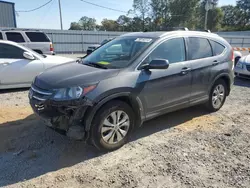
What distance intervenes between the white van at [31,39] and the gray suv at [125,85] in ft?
26.8

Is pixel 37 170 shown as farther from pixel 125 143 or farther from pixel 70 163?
pixel 125 143

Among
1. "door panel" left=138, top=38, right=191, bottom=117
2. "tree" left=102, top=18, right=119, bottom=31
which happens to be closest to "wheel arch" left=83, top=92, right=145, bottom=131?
"door panel" left=138, top=38, right=191, bottom=117

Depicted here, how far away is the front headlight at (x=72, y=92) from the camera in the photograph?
3.08 m

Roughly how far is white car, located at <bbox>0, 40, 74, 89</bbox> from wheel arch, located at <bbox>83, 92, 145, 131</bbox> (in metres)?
4.19

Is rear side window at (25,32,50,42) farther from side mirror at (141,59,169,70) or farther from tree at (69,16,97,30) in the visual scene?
tree at (69,16,97,30)

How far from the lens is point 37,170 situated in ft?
9.91

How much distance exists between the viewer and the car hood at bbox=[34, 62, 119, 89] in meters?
3.20

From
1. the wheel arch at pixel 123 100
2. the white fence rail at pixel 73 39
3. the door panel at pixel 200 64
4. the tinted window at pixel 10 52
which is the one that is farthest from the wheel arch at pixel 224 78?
the white fence rail at pixel 73 39

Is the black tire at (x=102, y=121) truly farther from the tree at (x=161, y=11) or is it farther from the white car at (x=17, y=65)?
the tree at (x=161, y=11)

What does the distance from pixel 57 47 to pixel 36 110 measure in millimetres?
19206

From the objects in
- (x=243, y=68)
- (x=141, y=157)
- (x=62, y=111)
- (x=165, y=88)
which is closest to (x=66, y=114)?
(x=62, y=111)

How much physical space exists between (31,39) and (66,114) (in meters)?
9.76

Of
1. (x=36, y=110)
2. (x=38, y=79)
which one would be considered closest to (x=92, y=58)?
(x=38, y=79)

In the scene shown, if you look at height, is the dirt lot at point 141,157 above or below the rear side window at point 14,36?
below
